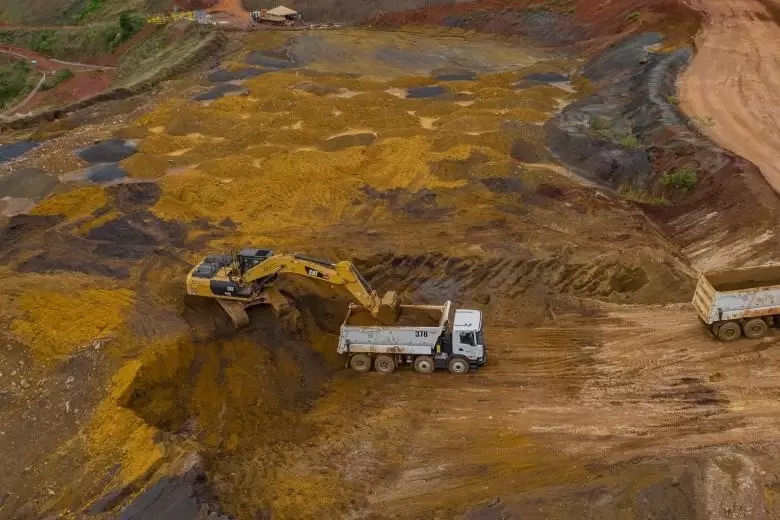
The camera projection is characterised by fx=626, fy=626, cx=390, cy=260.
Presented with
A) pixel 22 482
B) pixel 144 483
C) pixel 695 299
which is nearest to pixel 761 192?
pixel 695 299

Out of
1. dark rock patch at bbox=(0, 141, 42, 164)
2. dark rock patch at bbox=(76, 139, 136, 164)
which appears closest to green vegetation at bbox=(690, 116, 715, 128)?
dark rock patch at bbox=(76, 139, 136, 164)

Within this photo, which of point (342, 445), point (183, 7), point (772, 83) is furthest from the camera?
point (183, 7)

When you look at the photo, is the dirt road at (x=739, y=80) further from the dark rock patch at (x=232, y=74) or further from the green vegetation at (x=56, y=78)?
the green vegetation at (x=56, y=78)

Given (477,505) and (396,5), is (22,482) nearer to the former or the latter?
(477,505)

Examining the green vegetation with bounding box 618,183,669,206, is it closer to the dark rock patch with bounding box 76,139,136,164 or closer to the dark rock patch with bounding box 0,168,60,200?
the dark rock patch with bounding box 76,139,136,164

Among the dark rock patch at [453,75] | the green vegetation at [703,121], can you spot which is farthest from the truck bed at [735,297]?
the dark rock patch at [453,75]

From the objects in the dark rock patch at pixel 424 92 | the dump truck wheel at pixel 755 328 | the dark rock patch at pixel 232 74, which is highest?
the dump truck wheel at pixel 755 328

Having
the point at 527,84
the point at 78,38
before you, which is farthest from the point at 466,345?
the point at 78,38
